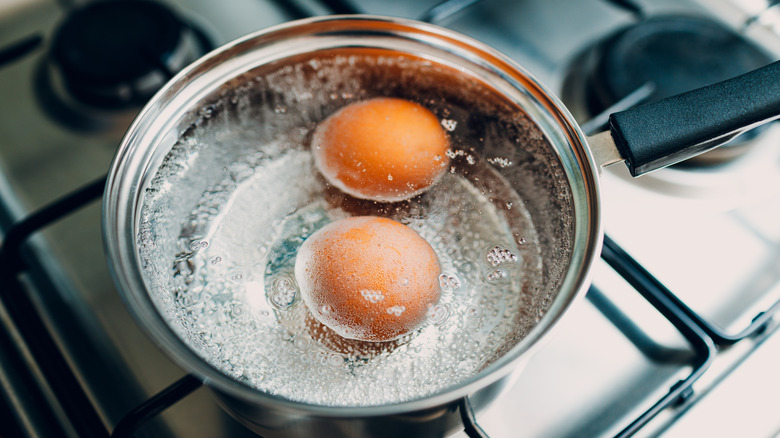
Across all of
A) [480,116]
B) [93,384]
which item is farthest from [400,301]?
[93,384]

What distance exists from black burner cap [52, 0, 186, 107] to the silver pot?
173 millimetres

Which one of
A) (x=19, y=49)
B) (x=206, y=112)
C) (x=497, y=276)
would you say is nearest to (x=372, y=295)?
(x=497, y=276)

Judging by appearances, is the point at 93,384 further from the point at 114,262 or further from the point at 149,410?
the point at 114,262

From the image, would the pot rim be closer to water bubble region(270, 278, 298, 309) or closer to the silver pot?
the silver pot

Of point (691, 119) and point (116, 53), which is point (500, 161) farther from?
point (116, 53)

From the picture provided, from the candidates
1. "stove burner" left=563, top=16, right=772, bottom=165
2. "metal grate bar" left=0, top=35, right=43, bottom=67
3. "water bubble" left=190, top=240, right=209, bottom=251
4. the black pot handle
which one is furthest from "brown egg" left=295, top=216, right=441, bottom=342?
"metal grate bar" left=0, top=35, right=43, bottom=67

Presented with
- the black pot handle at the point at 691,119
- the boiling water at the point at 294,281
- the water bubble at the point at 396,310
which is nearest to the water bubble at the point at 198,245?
the boiling water at the point at 294,281

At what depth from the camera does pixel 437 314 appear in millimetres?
594

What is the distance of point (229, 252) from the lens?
0.63 metres

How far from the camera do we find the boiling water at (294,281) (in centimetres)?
56

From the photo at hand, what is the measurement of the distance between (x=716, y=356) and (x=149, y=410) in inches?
22.7

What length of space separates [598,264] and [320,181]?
33 centimetres

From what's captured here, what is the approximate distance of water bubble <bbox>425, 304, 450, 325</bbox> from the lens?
0.59m

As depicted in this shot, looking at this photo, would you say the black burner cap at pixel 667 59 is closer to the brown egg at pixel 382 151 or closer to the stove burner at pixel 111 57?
the brown egg at pixel 382 151
